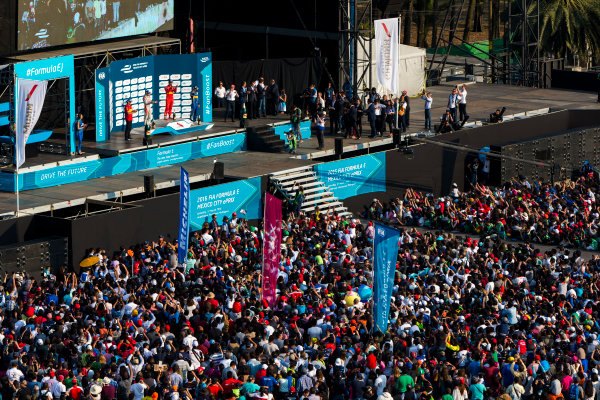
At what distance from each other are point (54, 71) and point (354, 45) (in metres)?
13.3

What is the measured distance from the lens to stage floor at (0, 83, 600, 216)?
39812 millimetres

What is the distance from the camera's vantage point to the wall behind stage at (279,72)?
50.4m

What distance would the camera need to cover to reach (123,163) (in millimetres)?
43219

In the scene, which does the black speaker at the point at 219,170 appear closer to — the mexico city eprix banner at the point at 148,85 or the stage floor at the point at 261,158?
the stage floor at the point at 261,158

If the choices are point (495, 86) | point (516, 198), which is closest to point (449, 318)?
point (516, 198)

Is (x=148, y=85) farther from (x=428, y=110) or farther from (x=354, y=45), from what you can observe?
(x=428, y=110)

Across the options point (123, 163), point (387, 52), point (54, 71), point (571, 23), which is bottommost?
point (123, 163)

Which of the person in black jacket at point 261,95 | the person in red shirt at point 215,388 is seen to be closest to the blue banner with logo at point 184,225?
the person in red shirt at point 215,388

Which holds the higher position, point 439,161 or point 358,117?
point 358,117

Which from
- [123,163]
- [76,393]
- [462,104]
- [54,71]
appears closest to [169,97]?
[123,163]

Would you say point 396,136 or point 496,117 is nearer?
point 396,136

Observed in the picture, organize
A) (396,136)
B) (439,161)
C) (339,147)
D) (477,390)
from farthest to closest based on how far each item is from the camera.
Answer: (439,161), (396,136), (339,147), (477,390)

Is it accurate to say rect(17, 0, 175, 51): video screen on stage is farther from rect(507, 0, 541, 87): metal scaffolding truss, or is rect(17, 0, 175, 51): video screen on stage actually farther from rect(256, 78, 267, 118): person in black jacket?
rect(507, 0, 541, 87): metal scaffolding truss

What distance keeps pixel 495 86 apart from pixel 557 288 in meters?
28.1
